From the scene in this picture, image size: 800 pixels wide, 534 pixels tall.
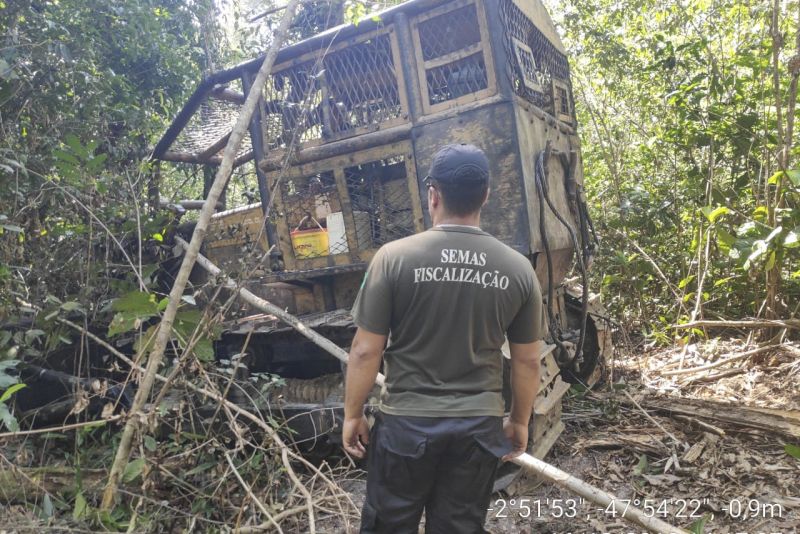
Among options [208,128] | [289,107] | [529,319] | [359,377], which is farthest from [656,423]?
[208,128]

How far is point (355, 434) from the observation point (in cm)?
233

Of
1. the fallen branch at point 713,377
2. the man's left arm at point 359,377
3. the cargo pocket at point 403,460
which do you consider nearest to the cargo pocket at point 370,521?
the cargo pocket at point 403,460

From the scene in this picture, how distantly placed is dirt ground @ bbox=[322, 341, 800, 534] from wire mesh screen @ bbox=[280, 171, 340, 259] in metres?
2.05

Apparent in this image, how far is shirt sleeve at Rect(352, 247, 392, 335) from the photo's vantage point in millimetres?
2160

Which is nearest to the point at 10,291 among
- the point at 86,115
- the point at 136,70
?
the point at 86,115

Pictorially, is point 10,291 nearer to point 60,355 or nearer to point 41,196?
point 41,196

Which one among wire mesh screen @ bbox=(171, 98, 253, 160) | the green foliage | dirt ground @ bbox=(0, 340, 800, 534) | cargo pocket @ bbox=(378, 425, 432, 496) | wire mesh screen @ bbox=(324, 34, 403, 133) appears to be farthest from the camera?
wire mesh screen @ bbox=(171, 98, 253, 160)

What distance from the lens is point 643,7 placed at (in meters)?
8.15

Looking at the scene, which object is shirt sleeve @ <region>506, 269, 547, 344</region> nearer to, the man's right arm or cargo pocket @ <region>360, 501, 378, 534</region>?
the man's right arm

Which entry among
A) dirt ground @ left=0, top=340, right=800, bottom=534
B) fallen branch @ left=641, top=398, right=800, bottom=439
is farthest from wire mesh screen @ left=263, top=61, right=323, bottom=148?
fallen branch @ left=641, top=398, right=800, bottom=439

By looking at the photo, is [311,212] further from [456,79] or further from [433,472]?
[433,472]

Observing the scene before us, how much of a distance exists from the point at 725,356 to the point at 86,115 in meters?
7.07

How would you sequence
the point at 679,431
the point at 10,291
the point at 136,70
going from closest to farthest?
the point at 10,291
the point at 679,431
the point at 136,70

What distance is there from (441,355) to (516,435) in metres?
0.59
